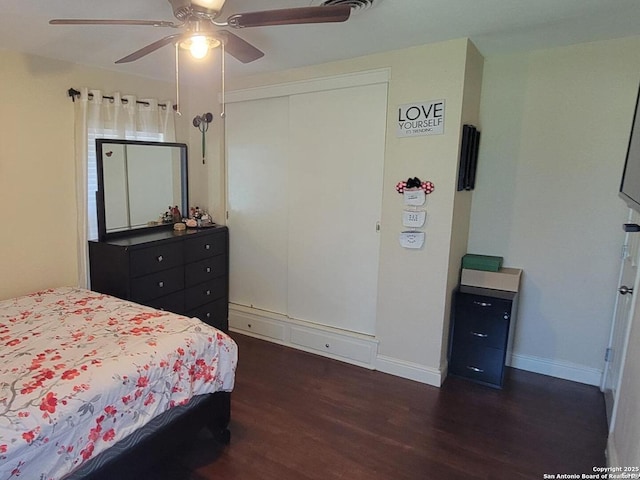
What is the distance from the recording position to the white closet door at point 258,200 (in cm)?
330

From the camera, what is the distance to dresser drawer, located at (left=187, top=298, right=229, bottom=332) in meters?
3.38

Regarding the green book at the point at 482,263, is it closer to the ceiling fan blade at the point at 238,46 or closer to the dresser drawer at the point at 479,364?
the dresser drawer at the point at 479,364

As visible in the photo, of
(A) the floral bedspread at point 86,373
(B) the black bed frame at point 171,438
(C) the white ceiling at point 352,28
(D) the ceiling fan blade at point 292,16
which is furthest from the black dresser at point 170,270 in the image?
(D) the ceiling fan blade at point 292,16

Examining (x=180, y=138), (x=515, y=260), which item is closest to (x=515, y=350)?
(x=515, y=260)

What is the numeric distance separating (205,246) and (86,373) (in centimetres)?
188

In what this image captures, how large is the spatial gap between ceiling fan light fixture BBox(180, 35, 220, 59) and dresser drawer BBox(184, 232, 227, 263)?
1.74 m

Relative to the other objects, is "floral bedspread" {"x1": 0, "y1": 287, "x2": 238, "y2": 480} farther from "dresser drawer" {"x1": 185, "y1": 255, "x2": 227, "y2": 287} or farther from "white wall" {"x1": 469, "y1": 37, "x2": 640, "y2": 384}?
"white wall" {"x1": 469, "y1": 37, "x2": 640, "y2": 384}

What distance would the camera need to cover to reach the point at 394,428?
228 centimetres

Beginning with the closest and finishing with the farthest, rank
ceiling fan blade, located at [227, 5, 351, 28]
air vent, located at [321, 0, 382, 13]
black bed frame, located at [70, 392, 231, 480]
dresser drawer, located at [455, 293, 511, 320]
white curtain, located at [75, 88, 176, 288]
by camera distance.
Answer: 1. ceiling fan blade, located at [227, 5, 351, 28]
2. black bed frame, located at [70, 392, 231, 480]
3. air vent, located at [321, 0, 382, 13]
4. dresser drawer, located at [455, 293, 511, 320]
5. white curtain, located at [75, 88, 176, 288]

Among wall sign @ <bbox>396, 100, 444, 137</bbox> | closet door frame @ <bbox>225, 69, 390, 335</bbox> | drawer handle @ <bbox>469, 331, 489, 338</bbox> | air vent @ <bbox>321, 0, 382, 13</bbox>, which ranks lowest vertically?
drawer handle @ <bbox>469, 331, 489, 338</bbox>

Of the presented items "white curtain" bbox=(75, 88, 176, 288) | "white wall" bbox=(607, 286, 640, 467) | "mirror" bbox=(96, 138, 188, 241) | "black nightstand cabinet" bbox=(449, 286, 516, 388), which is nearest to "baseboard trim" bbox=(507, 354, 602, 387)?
"black nightstand cabinet" bbox=(449, 286, 516, 388)

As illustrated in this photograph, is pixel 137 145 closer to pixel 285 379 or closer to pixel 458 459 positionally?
pixel 285 379

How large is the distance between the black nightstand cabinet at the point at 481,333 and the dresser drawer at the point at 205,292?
2.07 m

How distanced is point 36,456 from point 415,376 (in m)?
2.27
